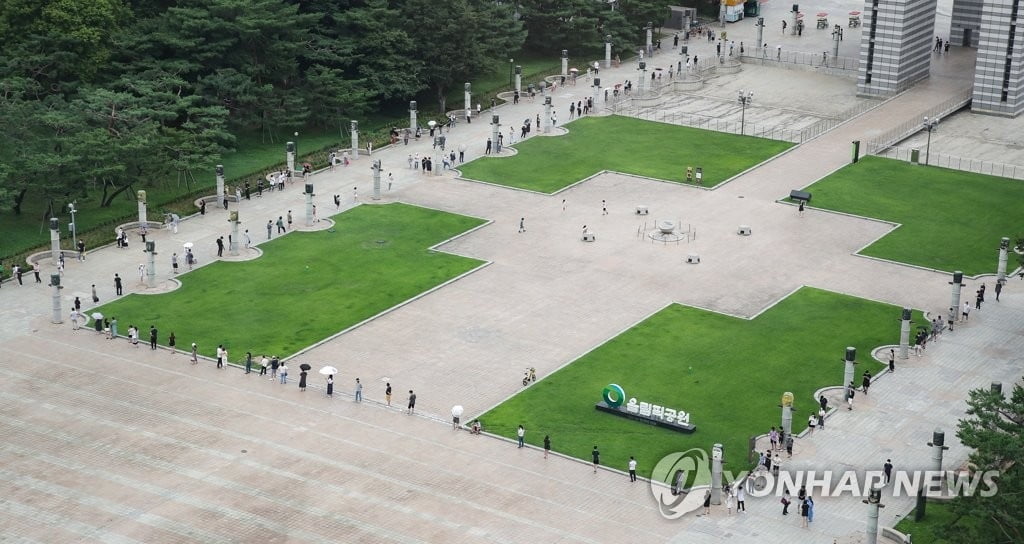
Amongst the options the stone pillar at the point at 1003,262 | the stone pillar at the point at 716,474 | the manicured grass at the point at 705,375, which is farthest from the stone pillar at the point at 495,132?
the stone pillar at the point at 716,474

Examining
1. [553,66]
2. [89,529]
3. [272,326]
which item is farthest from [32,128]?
[553,66]

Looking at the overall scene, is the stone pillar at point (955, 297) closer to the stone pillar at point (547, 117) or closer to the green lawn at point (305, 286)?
the green lawn at point (305, 286)

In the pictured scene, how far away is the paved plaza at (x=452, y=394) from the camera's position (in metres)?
78.4

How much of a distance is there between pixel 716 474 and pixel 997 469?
565 inches

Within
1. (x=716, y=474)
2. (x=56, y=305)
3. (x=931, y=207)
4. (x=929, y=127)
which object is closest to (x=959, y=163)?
(x=929, y=127)

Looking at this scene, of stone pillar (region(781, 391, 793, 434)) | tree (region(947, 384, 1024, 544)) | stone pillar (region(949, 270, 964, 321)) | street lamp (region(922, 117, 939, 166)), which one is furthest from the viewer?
street lamp (region(922, 117, 939, 166))

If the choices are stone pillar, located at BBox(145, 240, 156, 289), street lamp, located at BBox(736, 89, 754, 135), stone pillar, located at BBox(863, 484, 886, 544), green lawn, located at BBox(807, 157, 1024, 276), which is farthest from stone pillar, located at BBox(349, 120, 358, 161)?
stone pillar, located at BBox(863, 484, 886, 544)

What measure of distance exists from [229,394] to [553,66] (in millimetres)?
85615

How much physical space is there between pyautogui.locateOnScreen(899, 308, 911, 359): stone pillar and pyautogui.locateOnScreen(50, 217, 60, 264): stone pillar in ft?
188

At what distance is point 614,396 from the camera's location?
8919cm

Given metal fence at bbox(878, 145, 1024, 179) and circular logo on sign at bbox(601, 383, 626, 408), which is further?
metal fence at bbox(878, 145, 1024, 179)

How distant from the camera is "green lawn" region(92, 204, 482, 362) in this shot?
101 meters

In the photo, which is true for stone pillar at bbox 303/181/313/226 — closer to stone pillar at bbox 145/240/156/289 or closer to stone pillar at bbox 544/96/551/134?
stone pillar at bbox 145/240/156/289

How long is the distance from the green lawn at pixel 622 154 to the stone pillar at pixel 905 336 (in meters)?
36.7
